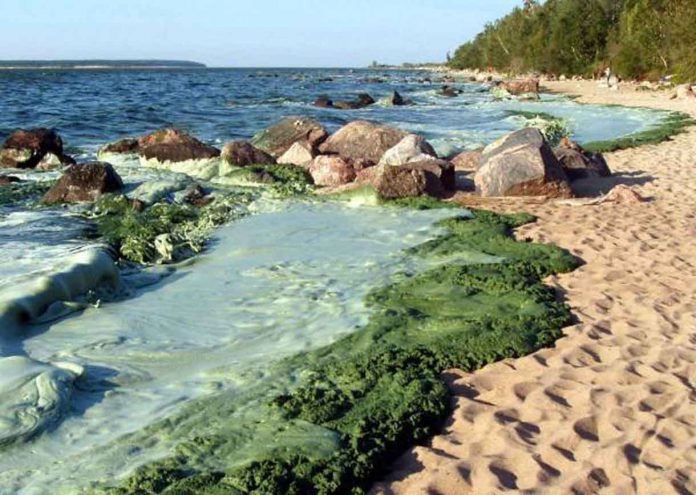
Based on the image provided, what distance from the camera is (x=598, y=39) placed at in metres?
62.2

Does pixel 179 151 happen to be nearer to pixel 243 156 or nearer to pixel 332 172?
pixel 243 156

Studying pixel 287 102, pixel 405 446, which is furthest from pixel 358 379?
pixel 287 102

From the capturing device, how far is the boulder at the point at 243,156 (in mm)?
13430

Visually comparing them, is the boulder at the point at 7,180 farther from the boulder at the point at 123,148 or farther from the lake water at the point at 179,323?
the boulder at the point at 123,148

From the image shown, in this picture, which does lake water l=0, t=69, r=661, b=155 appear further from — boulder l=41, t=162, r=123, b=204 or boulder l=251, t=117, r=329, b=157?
boulder l=41, t=162, r=123, b=204

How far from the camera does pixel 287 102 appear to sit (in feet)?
127

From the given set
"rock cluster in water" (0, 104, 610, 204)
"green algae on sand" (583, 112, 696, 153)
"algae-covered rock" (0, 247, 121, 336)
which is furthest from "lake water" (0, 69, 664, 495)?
"green algae on sand" (583, 112, 696, 153)

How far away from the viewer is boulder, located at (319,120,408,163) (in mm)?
14133

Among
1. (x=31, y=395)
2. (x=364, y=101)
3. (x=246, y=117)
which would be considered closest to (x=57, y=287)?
(x=31, y=395)

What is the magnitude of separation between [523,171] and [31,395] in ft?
26.6

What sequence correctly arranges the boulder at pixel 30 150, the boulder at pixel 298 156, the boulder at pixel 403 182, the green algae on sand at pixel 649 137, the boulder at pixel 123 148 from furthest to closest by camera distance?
the boulder at pixel 123 148
the green algae on sand at pixel 649 137
the boulder at pixel 30 150
the boulder at pixel 298 156
the boulder at pixel 403 182

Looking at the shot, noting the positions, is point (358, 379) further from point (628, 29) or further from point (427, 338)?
point (628, 29)

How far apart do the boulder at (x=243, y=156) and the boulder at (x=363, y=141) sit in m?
1.36

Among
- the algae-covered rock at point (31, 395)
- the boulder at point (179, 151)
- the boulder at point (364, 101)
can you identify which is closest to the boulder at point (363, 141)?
the boulder at point (179, 151)
